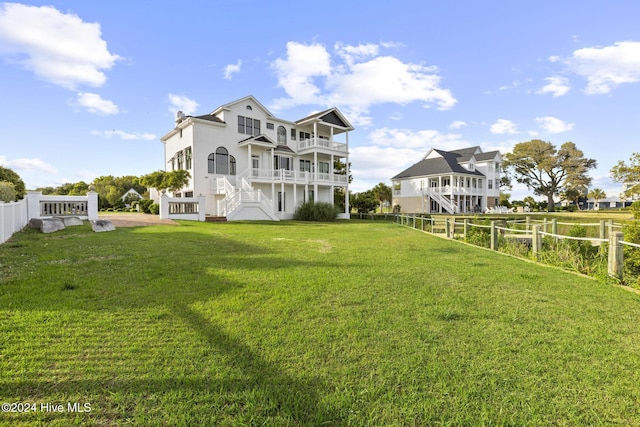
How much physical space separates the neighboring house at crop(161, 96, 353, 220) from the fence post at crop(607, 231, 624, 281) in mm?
18661

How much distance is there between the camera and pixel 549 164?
164 feet

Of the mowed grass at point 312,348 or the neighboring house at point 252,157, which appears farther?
the neighboring house at point 252,157

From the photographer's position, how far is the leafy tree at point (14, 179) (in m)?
17.9

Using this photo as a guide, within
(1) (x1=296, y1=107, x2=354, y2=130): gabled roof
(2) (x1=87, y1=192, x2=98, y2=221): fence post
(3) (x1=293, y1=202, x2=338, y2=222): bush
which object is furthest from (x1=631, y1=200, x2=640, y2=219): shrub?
(1) (x1=296, y1=107, x2=354, y2=130): gabled roof

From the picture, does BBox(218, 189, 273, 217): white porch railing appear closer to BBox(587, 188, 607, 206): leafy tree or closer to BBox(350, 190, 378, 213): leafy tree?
BBox(350, 190, 378, 213): leafy tree

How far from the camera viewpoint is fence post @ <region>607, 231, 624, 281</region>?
6129 millimetres

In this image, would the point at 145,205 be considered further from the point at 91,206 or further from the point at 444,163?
the point at 444,163

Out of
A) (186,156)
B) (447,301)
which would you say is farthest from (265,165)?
(447,301)

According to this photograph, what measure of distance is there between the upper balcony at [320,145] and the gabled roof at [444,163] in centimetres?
1543

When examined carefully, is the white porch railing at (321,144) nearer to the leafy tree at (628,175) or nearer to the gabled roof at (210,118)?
the gabled roof at (210,118)

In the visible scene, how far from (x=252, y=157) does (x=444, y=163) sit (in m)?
24.8

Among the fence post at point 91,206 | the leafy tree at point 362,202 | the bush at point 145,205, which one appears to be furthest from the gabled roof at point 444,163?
the fence post at point 91,206

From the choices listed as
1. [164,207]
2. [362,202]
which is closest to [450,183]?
[362,202]

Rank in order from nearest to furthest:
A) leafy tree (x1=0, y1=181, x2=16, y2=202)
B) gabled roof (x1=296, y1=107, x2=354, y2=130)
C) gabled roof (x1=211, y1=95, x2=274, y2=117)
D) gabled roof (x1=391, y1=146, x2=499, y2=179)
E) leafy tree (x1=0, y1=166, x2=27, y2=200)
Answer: leafy tree (x1=0, y1=181, x2=16, y2=202) → leafy tree (x1=0, y1=166, x2=27, y2=200) → gabled roof (x1=211, y1=95, x2=274, y2=117) → gabled roof (x1=296, y1=107, x2=354, y2=130) → gabled roof (x1=391, y1=146, x2=499, y2=179)
